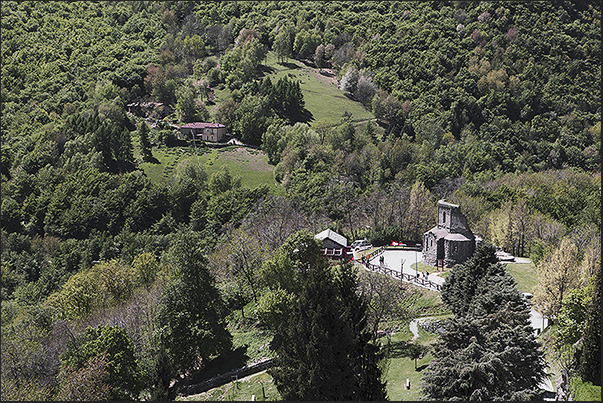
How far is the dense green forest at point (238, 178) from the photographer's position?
47812 millimetres

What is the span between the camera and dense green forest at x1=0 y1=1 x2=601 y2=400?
1882 inches

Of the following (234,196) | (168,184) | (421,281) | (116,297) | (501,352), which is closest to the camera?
(501,352)

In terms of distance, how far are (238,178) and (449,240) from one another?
2432 inches

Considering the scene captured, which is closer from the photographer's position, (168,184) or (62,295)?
(62,295)

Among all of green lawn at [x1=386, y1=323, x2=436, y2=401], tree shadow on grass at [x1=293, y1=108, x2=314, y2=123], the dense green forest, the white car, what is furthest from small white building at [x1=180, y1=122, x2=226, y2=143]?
green lawn at [x1=386, y1=323, x2=436, y2=401]

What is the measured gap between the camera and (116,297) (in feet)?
202

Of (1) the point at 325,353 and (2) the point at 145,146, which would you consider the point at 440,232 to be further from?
(2) the point at 145,146

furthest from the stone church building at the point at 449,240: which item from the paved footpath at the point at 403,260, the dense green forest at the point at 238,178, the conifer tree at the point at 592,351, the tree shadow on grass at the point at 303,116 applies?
the tree shadow on grass at the point at 303,116

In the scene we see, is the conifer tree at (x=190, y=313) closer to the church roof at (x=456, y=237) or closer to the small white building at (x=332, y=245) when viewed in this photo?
the small white building at (x=332, y=245)

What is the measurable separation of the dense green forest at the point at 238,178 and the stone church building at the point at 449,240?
7.89 metres

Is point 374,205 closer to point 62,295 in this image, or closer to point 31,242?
point 62,295

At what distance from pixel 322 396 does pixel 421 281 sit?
25358 mm

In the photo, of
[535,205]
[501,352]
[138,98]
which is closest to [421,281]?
[501,352]

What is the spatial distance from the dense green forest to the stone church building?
7892 mm
